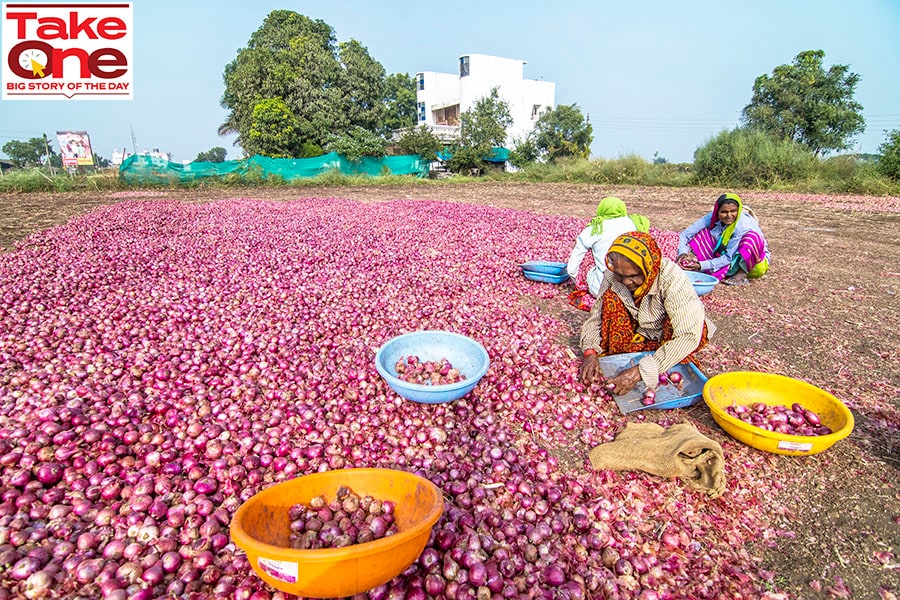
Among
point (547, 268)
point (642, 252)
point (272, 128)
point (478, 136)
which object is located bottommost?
point (547, 268)

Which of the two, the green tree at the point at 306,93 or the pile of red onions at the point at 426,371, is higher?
the green tree at the point at 306,93

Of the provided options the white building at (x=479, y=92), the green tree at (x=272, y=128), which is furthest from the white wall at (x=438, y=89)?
the green tree at (x=272, y=128)

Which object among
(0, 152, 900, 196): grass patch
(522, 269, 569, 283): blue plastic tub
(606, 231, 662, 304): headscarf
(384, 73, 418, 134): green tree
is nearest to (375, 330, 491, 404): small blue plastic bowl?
(606, 231, 662, 304): headscarf

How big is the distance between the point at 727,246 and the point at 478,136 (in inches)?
1108

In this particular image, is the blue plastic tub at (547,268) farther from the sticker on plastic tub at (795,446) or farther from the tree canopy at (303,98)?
the tree canopy at (303,98)

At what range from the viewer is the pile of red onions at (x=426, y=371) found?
3.36 meters

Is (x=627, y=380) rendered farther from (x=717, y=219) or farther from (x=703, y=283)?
(x=717, y=219)

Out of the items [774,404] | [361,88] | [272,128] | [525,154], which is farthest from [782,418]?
[525,154]

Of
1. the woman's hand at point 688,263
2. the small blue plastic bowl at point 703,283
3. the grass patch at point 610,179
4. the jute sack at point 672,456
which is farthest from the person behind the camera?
the grass patch at point 610,179

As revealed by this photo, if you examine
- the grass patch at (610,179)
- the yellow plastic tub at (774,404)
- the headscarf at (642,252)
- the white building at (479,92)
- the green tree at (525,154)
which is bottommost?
the yellow plastic tub at (774,404)

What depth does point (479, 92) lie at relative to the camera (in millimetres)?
44031

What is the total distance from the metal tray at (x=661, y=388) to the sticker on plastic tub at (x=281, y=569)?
2.61m

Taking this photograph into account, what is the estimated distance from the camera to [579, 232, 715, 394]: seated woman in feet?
10.5

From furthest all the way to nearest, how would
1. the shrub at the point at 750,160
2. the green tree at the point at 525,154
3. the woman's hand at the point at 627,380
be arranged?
1. the green tree at the point at 525,154
2. the shrub at the point at 750,160
3. the woman's hand at the point at 627,380
